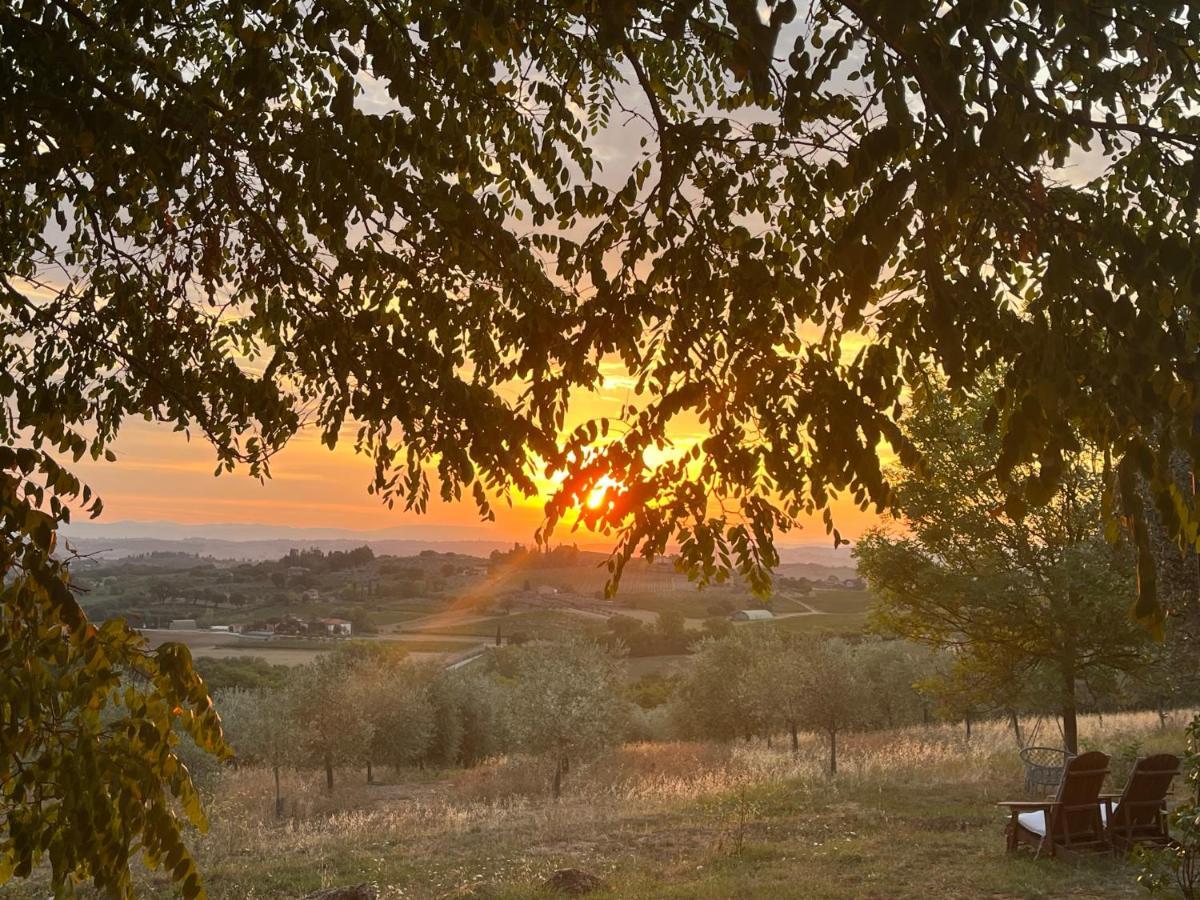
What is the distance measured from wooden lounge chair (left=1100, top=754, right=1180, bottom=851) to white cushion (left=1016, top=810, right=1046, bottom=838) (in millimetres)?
676

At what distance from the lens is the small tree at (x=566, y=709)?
94.8 ft

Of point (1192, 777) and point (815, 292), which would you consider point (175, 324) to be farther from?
point (1192, 777)

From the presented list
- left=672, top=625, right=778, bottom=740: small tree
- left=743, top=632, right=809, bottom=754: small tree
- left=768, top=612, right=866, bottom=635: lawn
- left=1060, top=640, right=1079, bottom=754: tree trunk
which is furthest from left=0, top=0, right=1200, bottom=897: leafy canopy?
left=768, top=612, right=866, bottom=635: lawn

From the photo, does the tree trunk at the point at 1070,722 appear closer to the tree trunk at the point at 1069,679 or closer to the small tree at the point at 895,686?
the tree trunk at the point at 1069,679

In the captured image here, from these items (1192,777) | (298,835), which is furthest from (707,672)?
(1192,777)

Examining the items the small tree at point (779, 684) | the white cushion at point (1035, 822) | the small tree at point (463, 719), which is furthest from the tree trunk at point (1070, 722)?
the small tree at point (463, 719)

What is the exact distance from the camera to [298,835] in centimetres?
1748

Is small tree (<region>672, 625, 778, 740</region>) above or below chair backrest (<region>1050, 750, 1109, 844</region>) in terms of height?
below

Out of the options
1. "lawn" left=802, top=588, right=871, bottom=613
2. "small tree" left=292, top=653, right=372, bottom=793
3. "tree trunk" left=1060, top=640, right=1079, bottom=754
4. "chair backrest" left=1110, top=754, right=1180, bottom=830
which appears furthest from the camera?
"lawn" left=802, top=588, right=871, bottom=613

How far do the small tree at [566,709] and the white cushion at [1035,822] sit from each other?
1804 cm

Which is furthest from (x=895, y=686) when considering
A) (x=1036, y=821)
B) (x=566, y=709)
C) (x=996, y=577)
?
(x=1036, y=821)

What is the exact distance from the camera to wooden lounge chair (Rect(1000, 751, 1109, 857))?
9.63 metres

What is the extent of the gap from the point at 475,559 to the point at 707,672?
252 feet

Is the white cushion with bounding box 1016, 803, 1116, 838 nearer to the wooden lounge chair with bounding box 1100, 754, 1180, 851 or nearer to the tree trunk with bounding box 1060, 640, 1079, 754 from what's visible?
the wooden lounge chair with bounding box 1100, 754, 1180, 851
